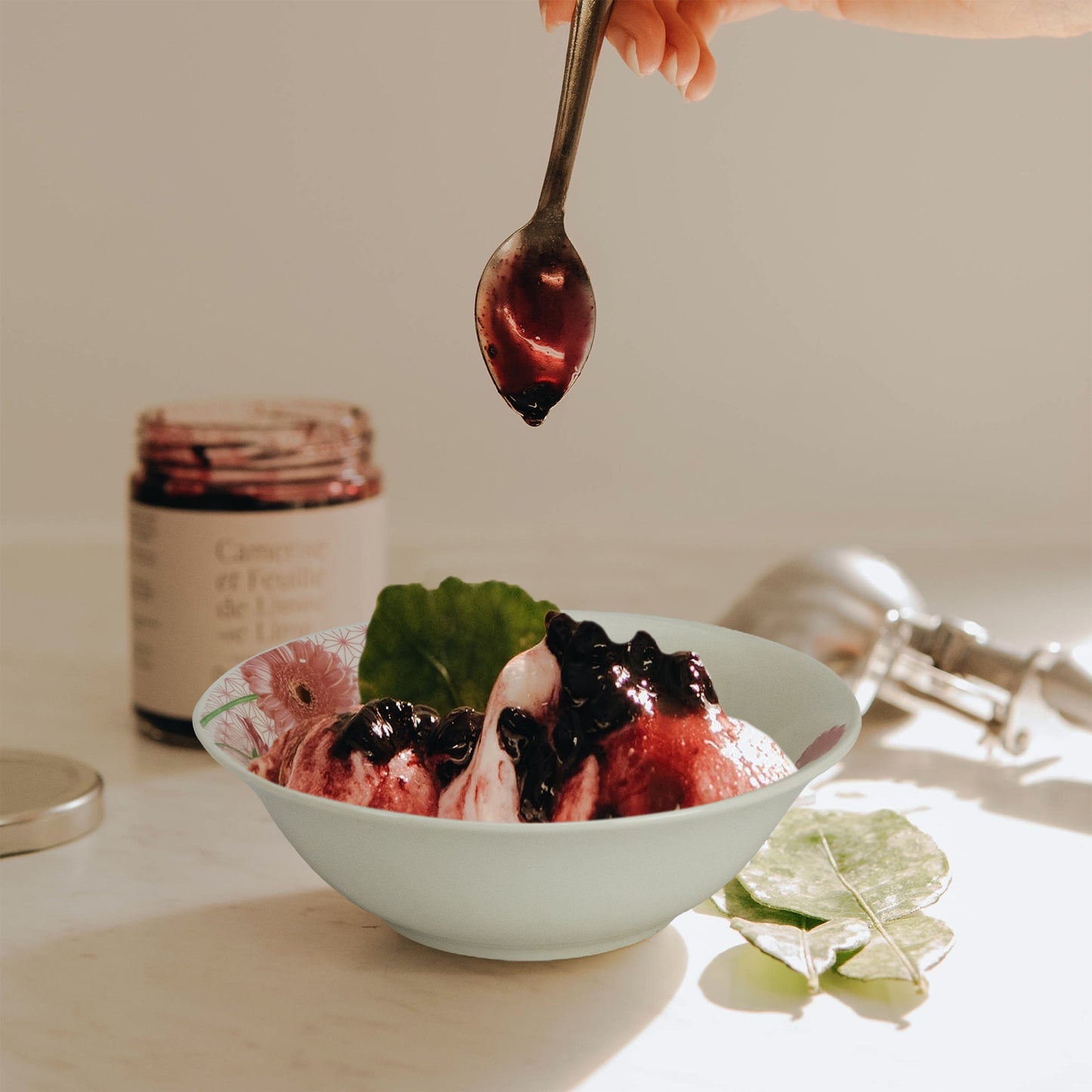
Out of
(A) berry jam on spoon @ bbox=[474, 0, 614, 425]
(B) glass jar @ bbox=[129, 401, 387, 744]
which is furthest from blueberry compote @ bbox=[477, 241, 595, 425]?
(B) glass jar @ bbox=[129, 401, 387, 744]

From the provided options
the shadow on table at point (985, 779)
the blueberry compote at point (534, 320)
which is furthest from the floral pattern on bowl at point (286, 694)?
the shadow on table at point (985, 779)

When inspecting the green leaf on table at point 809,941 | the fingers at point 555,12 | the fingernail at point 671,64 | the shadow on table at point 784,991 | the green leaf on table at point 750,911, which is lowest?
the shadow on table at point 784,991

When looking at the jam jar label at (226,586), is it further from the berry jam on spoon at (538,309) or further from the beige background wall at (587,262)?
the beige background wall at (587,262)

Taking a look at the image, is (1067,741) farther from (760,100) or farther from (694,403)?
(760,100)

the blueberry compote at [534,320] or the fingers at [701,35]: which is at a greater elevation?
the fingers at [701,35]

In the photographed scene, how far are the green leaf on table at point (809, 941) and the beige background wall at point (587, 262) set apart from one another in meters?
0.86

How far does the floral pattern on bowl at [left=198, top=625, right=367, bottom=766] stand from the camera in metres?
0.62

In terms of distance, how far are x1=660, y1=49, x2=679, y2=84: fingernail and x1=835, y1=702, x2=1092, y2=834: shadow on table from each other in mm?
462

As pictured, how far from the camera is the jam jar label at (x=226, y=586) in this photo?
0.87 m

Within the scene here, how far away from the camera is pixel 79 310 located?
1.50 metres

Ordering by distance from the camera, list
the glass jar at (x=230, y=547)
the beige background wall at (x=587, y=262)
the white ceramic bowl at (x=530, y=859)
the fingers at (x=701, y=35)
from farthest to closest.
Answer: the beige background wall at (x=587, y=262) → the fingers at (x=701, y=35) → the glass jar at (x=230, y=547) → the white ceramic bowl at (x=530, y=859)

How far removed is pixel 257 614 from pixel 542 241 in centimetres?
34

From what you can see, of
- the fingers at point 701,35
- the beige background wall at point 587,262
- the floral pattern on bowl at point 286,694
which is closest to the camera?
the floral pattern on bowl at point 286,694

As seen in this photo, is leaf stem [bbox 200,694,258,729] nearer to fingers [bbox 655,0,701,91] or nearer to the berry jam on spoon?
the berry jam on spoon
